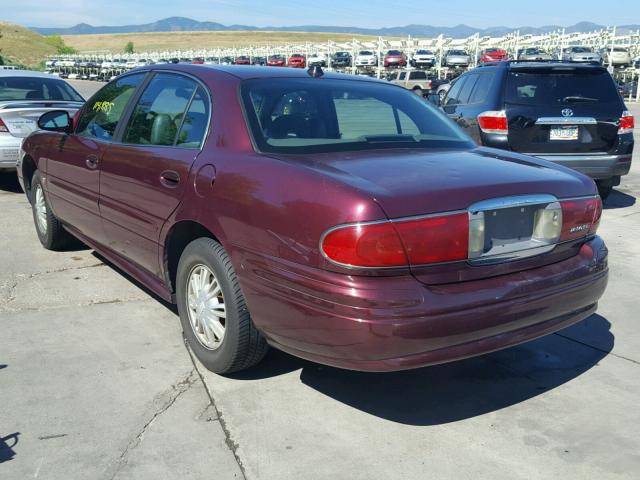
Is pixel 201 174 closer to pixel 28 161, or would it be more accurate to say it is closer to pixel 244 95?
pixel 244 95

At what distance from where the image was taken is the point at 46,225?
6.15 metres

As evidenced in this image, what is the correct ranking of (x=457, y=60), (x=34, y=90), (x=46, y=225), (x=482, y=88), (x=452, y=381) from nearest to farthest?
(x=452, y=381)
(x=46, y=225)
(x=482, y=88)
(x=34, y=90)
(x=457, y=60)

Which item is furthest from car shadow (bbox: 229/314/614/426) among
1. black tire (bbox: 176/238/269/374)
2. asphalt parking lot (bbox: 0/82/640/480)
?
black tire (bbox: 176/238/269/374)

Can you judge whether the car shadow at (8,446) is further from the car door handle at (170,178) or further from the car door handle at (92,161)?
the car door handle at (92,161)

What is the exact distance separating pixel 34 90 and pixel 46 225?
4260 millimetres

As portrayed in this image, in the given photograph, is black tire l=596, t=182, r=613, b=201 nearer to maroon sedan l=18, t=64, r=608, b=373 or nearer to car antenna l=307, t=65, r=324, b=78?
maroon sedan l=18, t=64, r=608, b=373

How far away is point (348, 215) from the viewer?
113 inches

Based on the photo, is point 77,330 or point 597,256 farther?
point 77,330

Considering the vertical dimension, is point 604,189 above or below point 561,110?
below

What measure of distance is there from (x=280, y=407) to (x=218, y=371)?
1.47 ft

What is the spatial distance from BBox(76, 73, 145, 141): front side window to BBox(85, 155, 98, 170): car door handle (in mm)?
144

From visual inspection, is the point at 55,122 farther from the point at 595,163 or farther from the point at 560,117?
the point at 595,163

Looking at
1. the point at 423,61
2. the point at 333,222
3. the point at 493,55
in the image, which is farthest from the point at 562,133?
the point at 423,61

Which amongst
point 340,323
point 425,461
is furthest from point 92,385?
point 425,461
